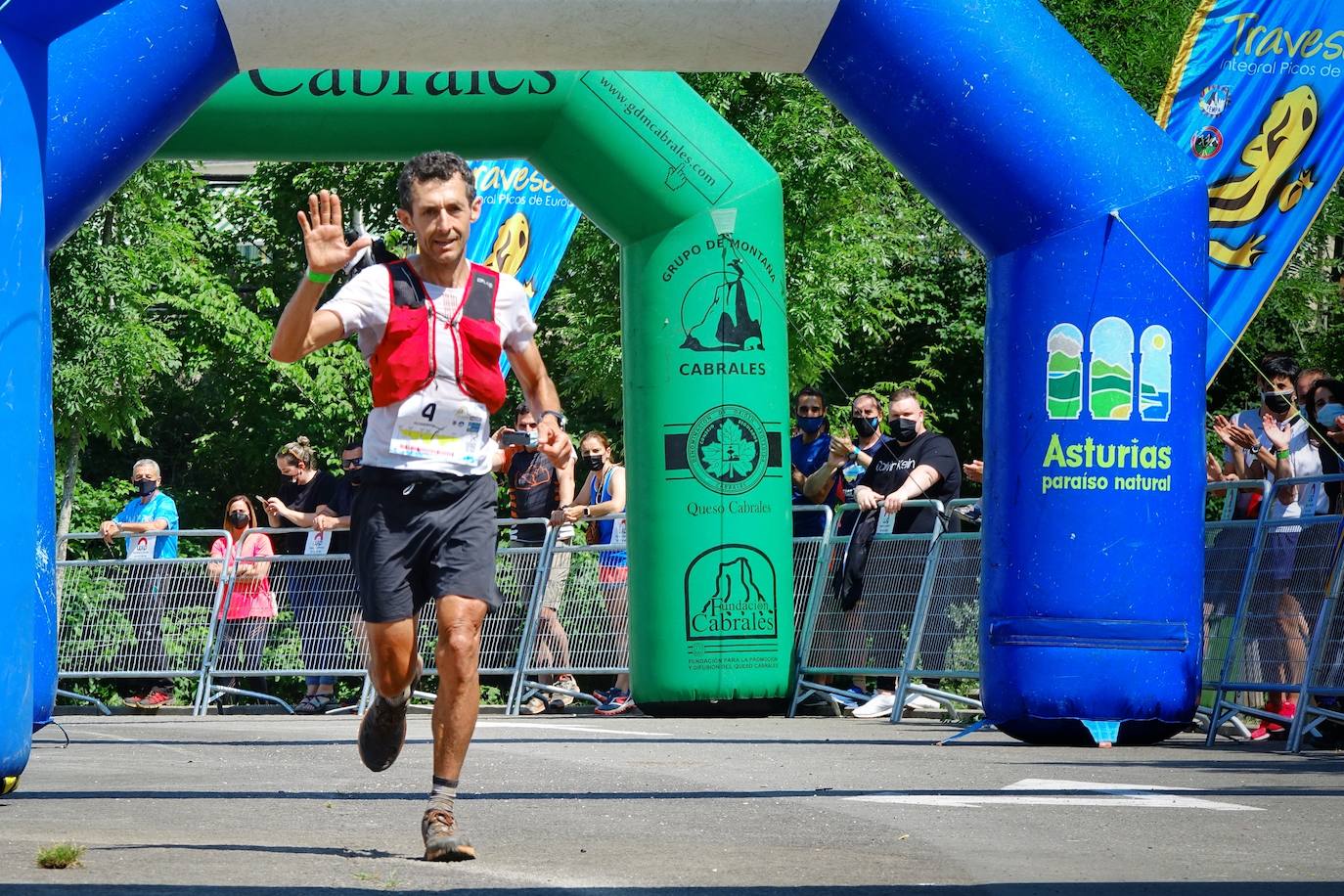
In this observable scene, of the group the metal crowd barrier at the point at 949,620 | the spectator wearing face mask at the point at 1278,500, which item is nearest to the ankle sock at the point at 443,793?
the spectator wearing face mask at the point at 1278,500

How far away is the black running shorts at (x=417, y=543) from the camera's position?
6.04 meters

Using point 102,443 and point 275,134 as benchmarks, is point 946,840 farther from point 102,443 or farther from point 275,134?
point 102,443

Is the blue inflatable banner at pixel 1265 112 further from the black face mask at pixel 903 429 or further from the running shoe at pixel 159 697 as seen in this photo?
the running shoe at pixel 159 697

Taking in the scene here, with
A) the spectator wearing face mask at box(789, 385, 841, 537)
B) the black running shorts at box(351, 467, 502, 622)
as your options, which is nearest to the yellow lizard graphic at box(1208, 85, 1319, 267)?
the spectator wearing face mask at box(789, 385, 841, 537)

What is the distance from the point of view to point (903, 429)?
43.3 ft

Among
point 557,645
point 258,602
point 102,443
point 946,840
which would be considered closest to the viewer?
point 946,840

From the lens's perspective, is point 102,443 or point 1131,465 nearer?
point 1131,465

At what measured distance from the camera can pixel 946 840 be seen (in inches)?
237

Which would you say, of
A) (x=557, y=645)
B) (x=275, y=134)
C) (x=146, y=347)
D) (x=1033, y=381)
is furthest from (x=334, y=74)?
(x=146, y=347)

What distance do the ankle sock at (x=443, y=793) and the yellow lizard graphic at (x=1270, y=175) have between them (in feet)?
19.4

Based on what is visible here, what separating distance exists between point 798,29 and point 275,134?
3495mm

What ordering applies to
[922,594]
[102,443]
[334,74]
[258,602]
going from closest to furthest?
[334,74] → [922,594] → [258,602] → [102,443]

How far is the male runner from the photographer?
5996mm

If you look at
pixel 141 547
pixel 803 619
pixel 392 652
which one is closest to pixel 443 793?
pixel 392 652
